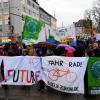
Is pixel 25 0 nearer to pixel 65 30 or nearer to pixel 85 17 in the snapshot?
pixel 85 17

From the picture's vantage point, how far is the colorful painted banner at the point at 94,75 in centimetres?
1189

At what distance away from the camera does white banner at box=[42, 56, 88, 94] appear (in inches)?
474

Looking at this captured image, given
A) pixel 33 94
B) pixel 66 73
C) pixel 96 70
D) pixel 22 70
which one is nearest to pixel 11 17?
pixel 22 70

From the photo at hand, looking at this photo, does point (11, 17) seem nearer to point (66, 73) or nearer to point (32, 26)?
point (32, 26)

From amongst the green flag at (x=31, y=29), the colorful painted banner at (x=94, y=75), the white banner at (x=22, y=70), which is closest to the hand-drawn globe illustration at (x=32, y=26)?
the green flag at (x=31, y=29)

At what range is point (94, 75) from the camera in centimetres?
1193

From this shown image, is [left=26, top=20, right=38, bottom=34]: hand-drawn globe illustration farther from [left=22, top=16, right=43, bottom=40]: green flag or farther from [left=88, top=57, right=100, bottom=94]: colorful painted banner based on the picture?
[left=88, top=57, right=100, bottom=94]: colorful painted banner

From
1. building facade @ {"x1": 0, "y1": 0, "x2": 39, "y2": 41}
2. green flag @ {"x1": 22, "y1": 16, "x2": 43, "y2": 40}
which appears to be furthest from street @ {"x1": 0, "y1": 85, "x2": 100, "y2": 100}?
building facade @ {"x1": 0, "y1": 0, "x2": 39, "y2": 41}

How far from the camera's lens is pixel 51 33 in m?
16.4

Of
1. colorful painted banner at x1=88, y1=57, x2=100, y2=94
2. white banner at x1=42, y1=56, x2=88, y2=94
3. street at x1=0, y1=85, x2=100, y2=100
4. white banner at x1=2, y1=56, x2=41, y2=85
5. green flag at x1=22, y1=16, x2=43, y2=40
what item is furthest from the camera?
green flag at x1=22, y1=16, x2=43, y2=40

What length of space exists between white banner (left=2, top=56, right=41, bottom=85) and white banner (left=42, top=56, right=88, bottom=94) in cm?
40

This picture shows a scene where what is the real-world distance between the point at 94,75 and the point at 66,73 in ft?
2.97

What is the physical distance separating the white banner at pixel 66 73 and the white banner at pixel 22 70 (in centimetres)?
40

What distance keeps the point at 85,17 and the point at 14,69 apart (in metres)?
96.1
